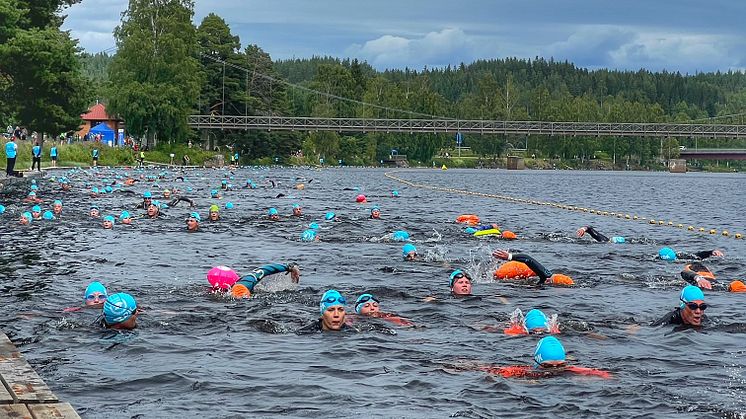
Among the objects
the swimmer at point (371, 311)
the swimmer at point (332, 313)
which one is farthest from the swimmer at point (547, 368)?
the swimmer at point (371, 311)

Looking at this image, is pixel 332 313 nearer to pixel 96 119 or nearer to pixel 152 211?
pixel 152 211

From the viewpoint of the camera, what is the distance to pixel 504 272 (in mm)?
21125

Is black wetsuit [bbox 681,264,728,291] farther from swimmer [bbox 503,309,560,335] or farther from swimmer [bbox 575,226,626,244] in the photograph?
swimmer [bbox 575,226,626,244]

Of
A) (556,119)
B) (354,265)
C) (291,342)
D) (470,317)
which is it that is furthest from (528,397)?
(556,119)

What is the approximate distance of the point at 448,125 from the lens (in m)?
178

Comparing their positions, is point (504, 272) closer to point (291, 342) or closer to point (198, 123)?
point (291, 342)

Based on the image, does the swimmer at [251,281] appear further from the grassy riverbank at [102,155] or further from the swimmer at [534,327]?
the grassy riverbank at [102,155]

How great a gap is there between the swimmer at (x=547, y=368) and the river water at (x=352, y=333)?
20 cm

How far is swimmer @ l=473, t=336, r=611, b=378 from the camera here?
12.3 meters

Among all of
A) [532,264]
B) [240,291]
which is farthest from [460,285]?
[240,291]

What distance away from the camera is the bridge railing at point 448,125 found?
5172 inches

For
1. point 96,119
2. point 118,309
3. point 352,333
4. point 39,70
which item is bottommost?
point 352,333

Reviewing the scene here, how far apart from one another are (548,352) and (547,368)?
210 millimetres

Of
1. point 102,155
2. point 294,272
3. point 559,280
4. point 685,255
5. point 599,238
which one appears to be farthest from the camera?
point 102,155
